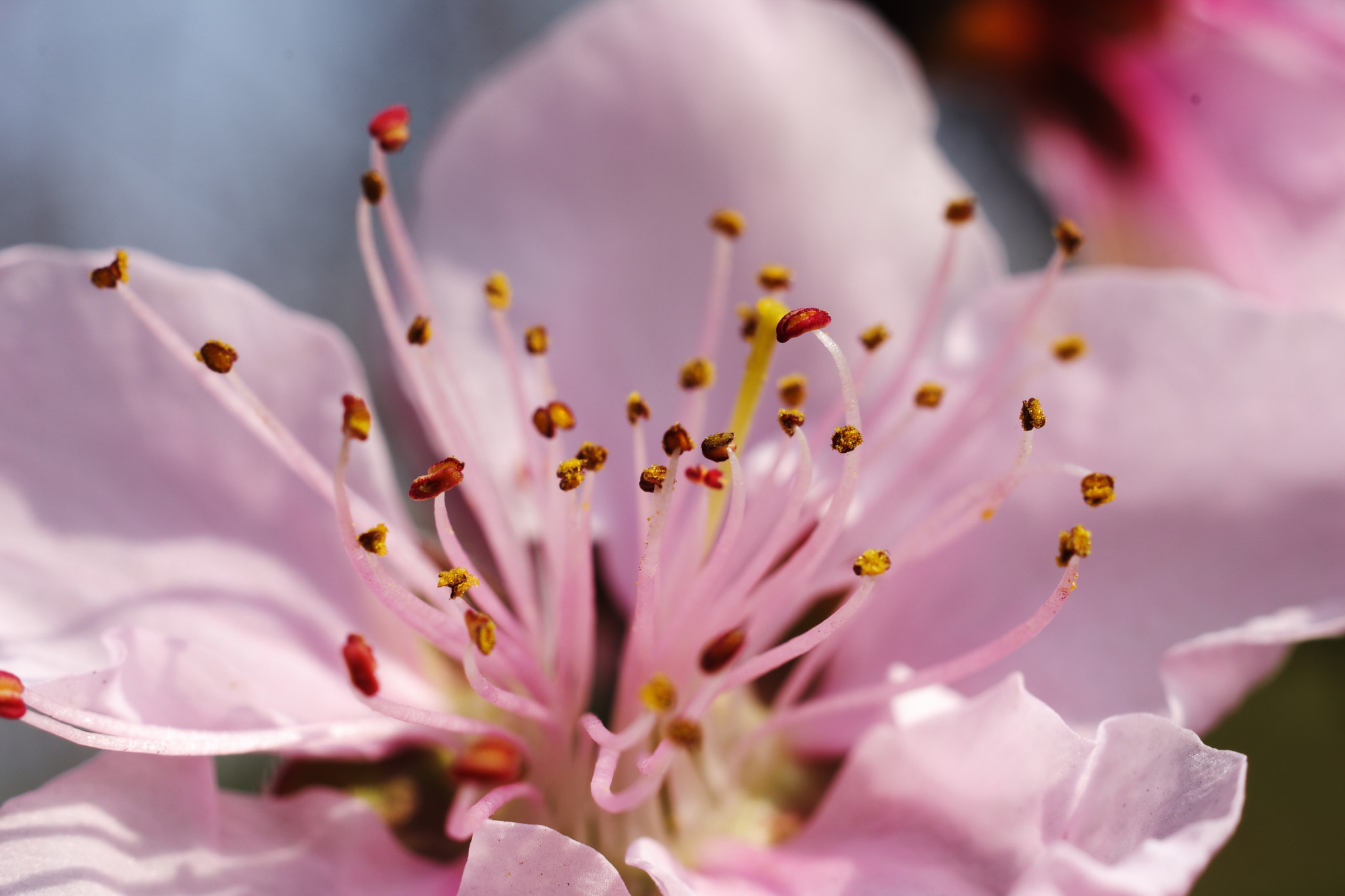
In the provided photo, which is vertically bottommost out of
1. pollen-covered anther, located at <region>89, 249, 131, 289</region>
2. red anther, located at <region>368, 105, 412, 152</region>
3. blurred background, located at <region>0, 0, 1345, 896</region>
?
blurred background, located at <region>0, 0, 1345, 896</region>

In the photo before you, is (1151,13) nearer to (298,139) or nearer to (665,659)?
(665,659)

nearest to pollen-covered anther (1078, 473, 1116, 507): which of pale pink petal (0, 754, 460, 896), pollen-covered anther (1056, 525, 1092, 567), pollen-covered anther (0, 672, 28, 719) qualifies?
pollen-covered anther (1056, 525, 1092, 567)

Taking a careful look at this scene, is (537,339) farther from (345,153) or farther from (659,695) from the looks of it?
(345,153)

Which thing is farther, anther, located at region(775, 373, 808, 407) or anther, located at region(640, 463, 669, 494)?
anther, located at region(775, 373, 808, 407)

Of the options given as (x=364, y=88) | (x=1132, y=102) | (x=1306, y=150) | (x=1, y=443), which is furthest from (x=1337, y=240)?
(x=364, y=88)

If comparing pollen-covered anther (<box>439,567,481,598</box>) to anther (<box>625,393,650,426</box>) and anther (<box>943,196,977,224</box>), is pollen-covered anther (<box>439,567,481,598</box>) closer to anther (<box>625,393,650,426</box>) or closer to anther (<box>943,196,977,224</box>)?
anther (<box>625,393,650,426</box>)
